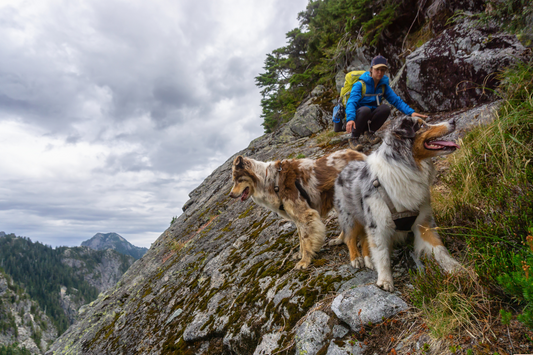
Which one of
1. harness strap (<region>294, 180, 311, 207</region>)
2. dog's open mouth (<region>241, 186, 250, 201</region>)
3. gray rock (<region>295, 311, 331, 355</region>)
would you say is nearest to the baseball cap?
harness strap (<region>294, 180, 311, 207</region>)

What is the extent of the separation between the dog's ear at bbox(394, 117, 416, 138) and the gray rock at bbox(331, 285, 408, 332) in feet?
5.76

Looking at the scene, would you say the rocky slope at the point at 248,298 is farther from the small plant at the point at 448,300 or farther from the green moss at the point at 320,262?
the small plant at the point at 448,300

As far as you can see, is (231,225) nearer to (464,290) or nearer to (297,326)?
(297,326)

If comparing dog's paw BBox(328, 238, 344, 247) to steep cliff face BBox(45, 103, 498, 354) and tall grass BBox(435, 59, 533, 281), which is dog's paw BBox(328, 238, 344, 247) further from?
tall grass BBox(435, 59, 533, 281)

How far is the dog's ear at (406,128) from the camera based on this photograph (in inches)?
119

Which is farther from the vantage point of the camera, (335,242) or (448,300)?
(335,242)

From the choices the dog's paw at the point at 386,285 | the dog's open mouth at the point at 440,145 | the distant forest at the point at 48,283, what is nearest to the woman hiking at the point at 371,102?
the dog's open mouth at the point at 440,145

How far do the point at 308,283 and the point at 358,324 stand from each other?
1.04 meters

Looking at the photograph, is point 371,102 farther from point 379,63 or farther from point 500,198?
point 500,198

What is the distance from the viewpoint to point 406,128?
3.05 metres

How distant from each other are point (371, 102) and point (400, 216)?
4.56 metres

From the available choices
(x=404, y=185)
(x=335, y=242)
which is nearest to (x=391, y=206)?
(x=404, y=185)

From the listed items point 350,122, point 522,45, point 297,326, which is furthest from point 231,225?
point 522,45

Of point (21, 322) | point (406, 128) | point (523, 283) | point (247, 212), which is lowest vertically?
point (21, 322)
